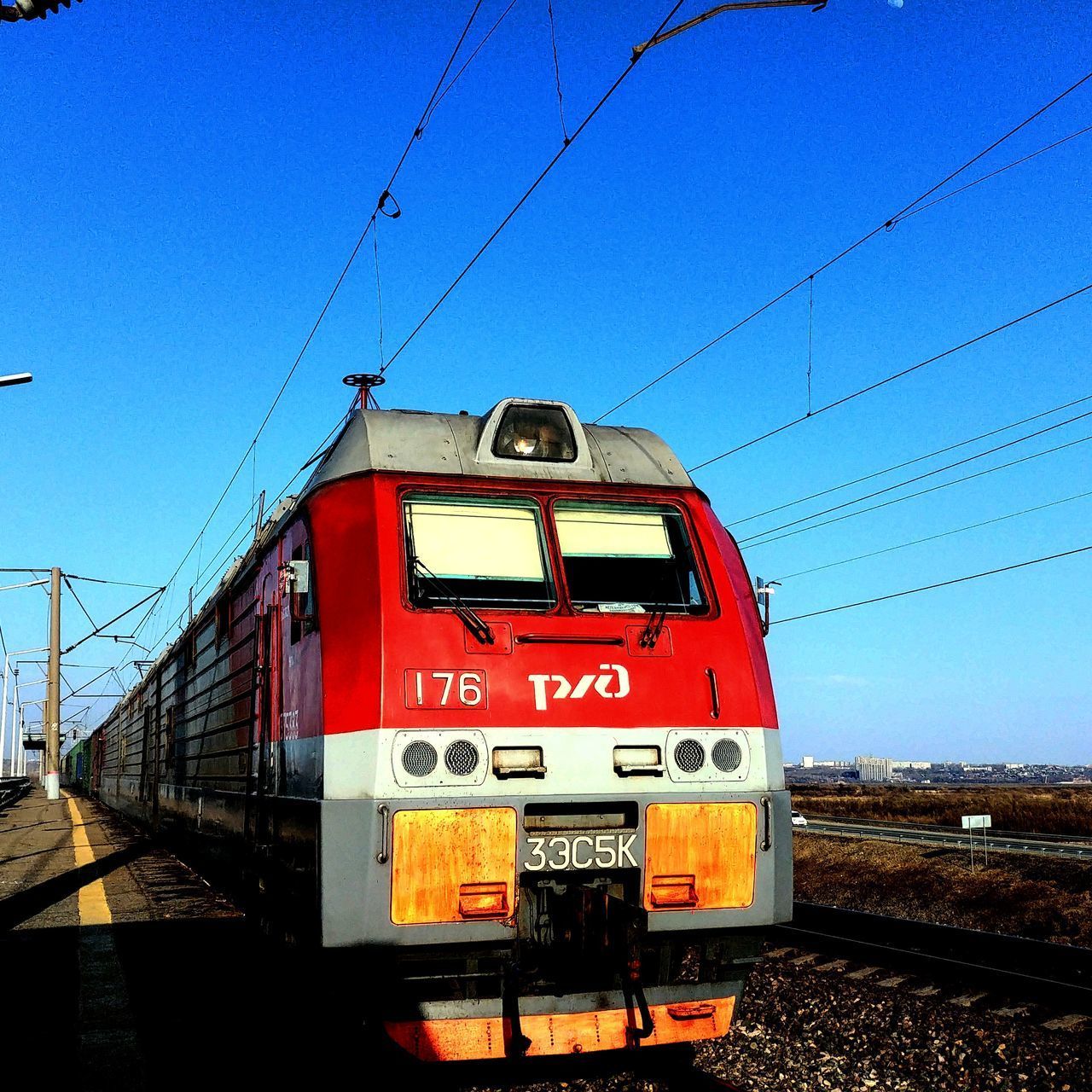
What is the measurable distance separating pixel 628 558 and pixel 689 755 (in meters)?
1.29

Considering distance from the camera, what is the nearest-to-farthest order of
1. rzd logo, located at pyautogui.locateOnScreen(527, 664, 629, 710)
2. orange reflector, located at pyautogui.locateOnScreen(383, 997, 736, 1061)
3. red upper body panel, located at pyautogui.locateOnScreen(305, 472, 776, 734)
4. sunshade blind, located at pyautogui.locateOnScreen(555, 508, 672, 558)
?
1. orange reflector, located at pyautogui.locateOnScreen(383, 997, 736, 1061)
2. red upper body panel, located at pyautogui.locateOnScreen(305, 472, 776, 734)
3. rzd logo, located at pyautogui.locateOnScreen(527, 664, 629, 710)
4. sunshade blind, located at pyautogui.locateOnScreen(555, 508, 672, 558)

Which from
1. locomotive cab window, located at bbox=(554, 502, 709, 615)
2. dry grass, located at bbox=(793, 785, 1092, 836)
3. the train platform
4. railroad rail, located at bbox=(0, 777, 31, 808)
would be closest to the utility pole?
railroad rail, located at bbox=(0, 777, 31, 808)

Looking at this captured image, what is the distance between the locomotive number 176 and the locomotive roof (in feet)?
4.27

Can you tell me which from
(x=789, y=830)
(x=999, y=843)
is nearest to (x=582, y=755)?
(x=789, y=830)

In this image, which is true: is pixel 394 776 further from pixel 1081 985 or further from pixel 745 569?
pixel 1081 985

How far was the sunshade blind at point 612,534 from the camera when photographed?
6754 mm

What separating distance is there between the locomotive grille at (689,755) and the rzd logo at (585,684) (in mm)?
419

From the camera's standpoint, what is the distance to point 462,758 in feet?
18.8

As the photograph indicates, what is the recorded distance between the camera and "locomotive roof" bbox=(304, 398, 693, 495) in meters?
6.64

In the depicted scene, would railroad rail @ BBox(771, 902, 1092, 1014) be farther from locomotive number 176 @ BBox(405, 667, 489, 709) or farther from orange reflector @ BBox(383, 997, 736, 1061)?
locomotive number 176 @ BBox(405, 667, 489, 709)

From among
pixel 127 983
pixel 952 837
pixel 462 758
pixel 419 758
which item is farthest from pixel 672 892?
pixel 952 837

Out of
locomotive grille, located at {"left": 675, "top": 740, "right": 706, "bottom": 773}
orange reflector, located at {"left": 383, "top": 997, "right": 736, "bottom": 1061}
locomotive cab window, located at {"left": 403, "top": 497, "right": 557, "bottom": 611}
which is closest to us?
orange reflector, located at {"left": 383, "top": 997, "right": 736, "bottom": 1061}

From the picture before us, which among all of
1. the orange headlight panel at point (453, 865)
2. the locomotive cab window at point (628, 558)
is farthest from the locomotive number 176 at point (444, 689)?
the locomotive cab window at point (628, 558)

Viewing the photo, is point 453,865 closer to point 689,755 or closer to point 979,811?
point 689,755
